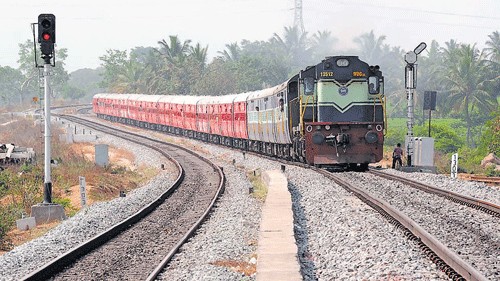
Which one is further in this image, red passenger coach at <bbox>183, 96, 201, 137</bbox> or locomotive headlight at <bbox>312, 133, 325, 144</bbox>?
red passenger coach at <bbox>183, 96, 201, 137</bbox>

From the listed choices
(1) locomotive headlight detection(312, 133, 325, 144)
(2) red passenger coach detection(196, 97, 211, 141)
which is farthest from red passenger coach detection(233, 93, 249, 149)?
(1) locomotive headlight detection(312, 133, 325, 144)

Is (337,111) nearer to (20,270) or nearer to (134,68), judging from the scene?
(20,270)

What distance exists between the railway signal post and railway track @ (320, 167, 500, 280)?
732 cm

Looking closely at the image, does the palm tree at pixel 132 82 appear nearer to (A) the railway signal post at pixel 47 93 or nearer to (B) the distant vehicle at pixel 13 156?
(B) the distant vehicle at pixel 13 156

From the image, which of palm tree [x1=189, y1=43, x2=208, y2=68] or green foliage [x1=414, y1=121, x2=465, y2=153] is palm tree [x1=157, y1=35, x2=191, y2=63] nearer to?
palm tree [x1=189, y1=43, x2=208, y2=68]

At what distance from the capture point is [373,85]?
2066 centimetres

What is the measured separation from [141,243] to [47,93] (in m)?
6.80

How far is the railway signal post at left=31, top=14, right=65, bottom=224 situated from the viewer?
16.2 m

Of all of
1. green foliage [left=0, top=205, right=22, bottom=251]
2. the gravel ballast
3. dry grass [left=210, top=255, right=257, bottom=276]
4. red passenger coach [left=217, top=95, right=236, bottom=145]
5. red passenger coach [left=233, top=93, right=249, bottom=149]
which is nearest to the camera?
the gravel ballast

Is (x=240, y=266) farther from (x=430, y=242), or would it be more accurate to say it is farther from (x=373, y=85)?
(x=373, y=85)

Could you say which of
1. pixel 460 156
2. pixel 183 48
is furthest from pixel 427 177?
pixel 183 48

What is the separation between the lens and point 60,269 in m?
9.73

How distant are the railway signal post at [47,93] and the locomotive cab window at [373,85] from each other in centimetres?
910

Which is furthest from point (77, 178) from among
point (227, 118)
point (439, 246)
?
point (439, 246)
